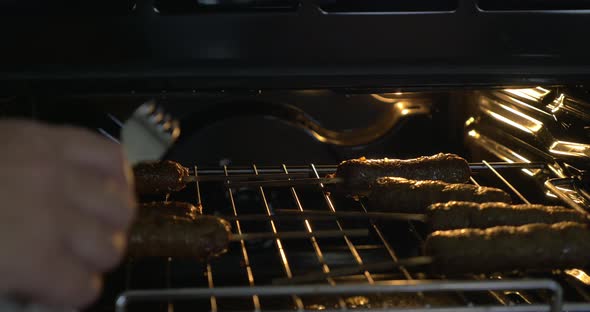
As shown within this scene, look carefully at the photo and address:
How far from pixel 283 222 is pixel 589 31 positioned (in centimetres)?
103

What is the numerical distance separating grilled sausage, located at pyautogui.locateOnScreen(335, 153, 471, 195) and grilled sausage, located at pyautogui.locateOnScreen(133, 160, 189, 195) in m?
0.41

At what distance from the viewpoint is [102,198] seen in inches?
39.9

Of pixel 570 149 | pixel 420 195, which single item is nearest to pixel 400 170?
pixel 420 195

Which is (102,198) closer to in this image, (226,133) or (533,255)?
(533,255)

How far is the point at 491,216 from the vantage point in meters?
1.79

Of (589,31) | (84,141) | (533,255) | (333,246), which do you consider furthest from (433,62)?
(84,141)

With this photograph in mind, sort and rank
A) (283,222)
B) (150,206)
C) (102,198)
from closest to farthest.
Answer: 1. (102,198)
2. (150,206)
3. (283,222)

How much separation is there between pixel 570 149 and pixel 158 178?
3.37 ft

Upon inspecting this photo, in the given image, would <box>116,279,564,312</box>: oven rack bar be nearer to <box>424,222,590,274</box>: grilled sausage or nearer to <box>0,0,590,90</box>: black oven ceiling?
<box>424,222,590,274</box>: grilled sausage

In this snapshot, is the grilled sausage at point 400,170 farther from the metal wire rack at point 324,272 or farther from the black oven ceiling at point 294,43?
the black oven ceiling at point 294,43

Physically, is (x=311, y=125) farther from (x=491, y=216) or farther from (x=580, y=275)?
(x=580, y=275)

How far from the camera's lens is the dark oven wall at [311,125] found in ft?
7.51

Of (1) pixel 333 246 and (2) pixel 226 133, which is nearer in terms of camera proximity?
(1) pixel 333 246

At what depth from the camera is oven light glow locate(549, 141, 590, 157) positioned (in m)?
1.94
